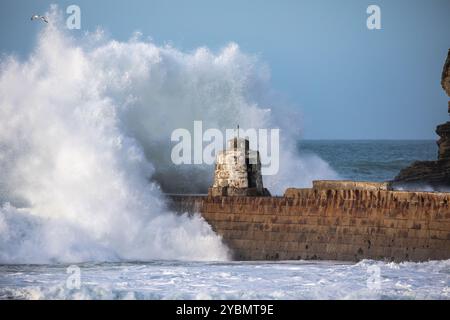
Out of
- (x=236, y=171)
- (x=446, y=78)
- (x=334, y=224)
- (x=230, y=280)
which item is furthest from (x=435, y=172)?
(x=230, y=280)

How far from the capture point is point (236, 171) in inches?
797

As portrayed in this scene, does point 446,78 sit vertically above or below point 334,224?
above

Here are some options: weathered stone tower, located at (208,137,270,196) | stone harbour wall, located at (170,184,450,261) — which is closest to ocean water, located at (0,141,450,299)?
stone harbour wall, located at (170,184,450,261)

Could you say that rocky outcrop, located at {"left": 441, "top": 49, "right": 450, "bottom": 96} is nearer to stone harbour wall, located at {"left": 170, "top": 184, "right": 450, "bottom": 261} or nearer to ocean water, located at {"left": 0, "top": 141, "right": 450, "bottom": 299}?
stone harbour wall, located at {"left": 170, "top": 184, "right": 450, "bottom": 261}

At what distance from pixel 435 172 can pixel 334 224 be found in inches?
711

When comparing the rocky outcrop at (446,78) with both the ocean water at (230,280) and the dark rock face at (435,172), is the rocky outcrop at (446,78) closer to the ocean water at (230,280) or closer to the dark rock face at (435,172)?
the dark rock face at (435,172)

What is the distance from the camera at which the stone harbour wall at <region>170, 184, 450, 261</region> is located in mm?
17672

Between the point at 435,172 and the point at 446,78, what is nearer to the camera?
the point at 446,78

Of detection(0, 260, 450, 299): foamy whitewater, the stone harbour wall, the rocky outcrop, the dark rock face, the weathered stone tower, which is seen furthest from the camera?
the dark rock face

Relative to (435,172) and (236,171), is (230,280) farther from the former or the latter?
(435,172)

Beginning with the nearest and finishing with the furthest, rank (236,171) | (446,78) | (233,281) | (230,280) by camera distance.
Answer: (233,281)
(230,280)
(236,171)
(446,78)

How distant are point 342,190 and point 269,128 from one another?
9581mm

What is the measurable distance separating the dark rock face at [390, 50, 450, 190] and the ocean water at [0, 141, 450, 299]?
16.9m

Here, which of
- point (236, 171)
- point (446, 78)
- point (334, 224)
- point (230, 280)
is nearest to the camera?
point (230, 280)
